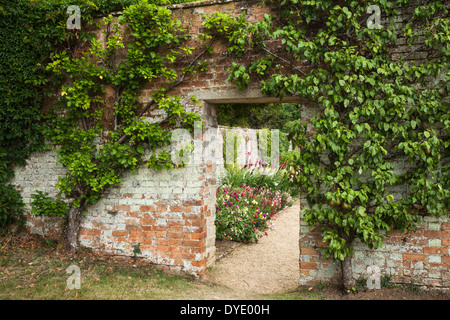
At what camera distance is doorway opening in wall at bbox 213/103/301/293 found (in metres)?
5.12

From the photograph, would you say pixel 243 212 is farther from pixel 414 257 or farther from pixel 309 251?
pixel 414 257

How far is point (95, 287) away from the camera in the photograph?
390 centimetres

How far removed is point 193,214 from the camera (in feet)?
14.7

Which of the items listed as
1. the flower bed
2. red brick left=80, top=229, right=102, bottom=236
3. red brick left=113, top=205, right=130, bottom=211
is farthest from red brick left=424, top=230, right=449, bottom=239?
red brick left=80, top=229, right=102, bottom=236

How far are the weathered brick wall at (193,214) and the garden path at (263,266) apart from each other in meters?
0.41

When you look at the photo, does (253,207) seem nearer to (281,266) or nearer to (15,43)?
(281,266)

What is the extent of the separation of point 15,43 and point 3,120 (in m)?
1.12

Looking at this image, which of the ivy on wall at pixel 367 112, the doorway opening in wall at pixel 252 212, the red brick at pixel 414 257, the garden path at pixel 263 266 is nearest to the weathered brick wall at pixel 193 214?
the red brick at pixel 414 257

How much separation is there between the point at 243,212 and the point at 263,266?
1618mm

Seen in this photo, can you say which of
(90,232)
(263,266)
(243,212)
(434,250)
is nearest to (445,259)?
(434,250)

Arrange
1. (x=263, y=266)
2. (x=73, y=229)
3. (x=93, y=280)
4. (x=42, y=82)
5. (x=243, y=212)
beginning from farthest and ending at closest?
(x=243, y=212) < (x=263, y=266) < (x=42, y=82) < (x=73, y=229) < (x=93, y=280)

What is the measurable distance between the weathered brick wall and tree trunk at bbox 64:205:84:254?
102 mm

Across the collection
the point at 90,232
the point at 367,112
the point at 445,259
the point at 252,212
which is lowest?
the point at 445,259

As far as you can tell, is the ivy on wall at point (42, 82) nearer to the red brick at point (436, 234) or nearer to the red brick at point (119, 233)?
the red brick at point (119, 233)
